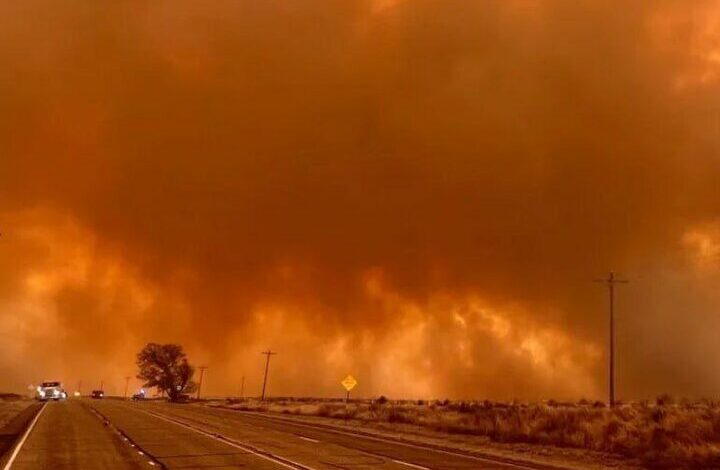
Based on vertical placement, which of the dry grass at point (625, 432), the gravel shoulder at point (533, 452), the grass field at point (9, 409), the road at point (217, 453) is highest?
the dry grass at point (625, 432)

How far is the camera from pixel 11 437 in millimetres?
27328

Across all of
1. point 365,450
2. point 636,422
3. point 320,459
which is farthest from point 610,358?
point 320,459

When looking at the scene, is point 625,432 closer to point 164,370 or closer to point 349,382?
point 349,382

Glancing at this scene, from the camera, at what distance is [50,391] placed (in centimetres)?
9362

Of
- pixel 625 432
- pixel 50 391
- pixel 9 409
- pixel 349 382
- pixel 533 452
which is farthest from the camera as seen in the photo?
pixel 50 391

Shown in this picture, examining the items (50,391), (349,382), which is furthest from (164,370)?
(349,382)

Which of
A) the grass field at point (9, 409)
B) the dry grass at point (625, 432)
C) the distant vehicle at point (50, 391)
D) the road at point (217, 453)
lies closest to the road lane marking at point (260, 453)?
the road at point (217, 453)

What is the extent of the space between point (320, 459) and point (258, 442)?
6.90 metres

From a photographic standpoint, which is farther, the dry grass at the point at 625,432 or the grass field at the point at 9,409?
the grass field at the point at 9,409

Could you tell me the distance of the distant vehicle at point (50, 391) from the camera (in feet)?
307

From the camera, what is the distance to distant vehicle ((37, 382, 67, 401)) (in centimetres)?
9350

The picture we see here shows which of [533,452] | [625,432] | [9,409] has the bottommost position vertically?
[9,409]

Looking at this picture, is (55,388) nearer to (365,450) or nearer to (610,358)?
(610,358)

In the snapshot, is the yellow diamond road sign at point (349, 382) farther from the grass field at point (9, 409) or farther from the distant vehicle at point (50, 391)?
the distant vehicle at point (50, 391)
